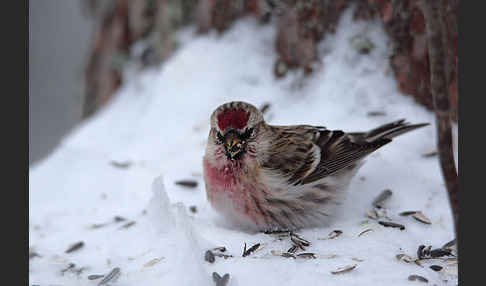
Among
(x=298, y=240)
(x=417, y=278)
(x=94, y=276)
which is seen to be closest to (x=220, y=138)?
(x=298, y=240)

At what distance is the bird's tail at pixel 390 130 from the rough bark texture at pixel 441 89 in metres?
1.20

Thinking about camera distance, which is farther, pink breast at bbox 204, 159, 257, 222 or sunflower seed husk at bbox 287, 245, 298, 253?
pink breast at bbox 204, 159, 257, 222

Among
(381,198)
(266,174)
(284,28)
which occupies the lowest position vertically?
(381,198)

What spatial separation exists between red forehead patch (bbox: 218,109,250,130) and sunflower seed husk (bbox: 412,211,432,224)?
2.90 ft

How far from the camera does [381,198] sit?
227 cm

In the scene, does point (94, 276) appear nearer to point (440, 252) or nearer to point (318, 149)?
point (318, 149)

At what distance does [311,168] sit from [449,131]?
1064mm

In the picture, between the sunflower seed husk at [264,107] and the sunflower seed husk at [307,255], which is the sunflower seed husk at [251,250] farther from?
the sunflower seed husk at [264,107]

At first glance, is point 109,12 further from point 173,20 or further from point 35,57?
point 35,57

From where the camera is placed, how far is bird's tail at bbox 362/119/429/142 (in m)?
2.44

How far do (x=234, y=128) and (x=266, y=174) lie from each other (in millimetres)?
262

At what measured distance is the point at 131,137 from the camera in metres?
3.49

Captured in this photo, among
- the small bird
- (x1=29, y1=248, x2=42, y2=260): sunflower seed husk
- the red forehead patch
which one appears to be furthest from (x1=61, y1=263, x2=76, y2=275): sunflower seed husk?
the red forehead patch

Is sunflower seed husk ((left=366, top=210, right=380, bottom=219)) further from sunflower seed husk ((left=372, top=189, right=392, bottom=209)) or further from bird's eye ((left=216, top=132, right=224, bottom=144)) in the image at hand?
bird's eye ((left=216, top=132, right=224, bottom=144))
